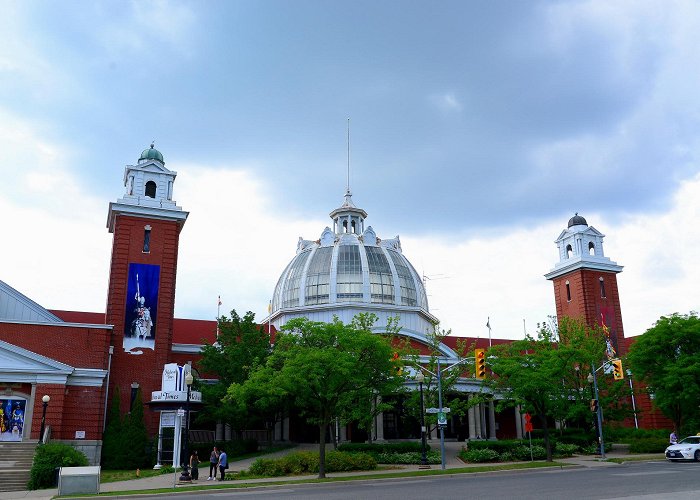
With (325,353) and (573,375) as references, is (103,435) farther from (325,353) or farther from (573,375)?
(573,375)

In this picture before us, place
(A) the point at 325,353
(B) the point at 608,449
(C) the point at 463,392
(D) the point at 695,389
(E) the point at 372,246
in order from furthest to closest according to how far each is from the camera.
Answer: (E) the point at 372,246
(C) the point at 463,392
(B) the point at 608,449
(D) the point at 695,389
(A) the point at 325,353

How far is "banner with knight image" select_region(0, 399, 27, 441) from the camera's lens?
133 feet

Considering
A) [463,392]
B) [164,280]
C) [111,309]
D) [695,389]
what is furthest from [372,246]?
[695,389]

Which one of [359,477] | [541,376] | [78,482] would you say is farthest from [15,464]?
[541,376]

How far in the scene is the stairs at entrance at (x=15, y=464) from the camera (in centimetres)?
3406

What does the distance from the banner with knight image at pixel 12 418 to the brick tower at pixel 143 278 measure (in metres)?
7.19

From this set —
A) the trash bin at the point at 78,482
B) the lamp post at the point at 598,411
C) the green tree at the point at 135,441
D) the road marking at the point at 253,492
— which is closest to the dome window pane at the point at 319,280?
the green tree at the point at 135,441

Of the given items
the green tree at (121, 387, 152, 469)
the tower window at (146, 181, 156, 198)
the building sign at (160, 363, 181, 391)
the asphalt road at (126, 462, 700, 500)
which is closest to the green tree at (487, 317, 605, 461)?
the asphalt road at (126, 462, 700, 500)

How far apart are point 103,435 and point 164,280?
1269cm

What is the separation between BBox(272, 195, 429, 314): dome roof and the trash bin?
3529cm

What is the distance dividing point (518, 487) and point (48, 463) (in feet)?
79.3

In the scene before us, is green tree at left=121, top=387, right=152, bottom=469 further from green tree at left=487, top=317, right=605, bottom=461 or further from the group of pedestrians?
green tree at left=487, top=317, right=605, bottom=461

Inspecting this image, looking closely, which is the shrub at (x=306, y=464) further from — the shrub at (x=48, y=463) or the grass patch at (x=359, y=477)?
the shrub at (x=48, y=463)

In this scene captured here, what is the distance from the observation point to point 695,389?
46.5 m
